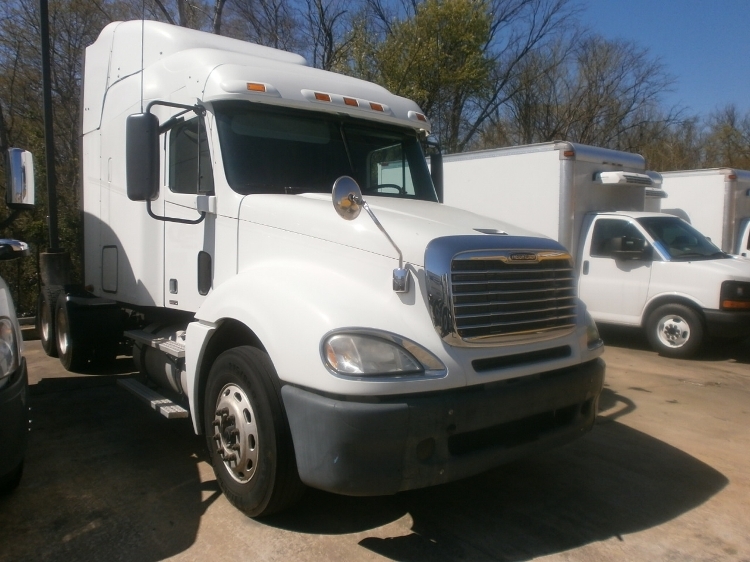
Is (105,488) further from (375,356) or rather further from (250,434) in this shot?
(375,356)

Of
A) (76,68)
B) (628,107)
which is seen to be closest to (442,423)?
(76,68)

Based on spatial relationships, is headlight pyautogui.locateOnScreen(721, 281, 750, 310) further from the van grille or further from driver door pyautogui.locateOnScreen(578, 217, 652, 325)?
the van grille

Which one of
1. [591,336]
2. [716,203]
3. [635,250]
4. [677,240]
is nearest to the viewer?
[591,336]

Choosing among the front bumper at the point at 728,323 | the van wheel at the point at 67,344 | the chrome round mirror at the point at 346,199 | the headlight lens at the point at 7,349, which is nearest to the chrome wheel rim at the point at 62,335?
the van wheel at the point at 67,344

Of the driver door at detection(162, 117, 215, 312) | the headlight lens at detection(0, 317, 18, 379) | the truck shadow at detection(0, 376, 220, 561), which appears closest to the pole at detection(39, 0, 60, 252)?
the truck shadow at detection(0, 376, 220, 561)

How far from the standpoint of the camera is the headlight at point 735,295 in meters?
8.70

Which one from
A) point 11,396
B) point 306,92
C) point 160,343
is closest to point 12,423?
point 11,396

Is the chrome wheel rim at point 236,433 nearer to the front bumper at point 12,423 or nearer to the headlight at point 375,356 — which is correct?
the headlight at point 375,356

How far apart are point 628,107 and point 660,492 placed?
26.9 metres

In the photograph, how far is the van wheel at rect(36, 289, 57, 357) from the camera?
7.63 meters

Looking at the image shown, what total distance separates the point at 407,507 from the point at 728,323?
632 cm

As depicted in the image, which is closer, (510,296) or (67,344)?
(510,296)

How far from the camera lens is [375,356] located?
10.8ft

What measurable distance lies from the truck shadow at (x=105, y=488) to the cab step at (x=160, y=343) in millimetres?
780
